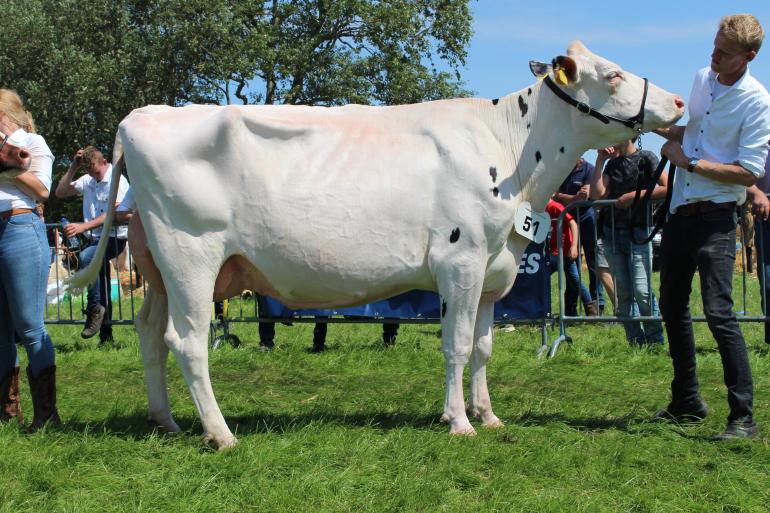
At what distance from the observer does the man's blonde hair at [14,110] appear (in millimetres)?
5096

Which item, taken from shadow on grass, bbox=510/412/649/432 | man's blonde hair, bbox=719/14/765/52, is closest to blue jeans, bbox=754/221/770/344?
shadow on grass, bbox=510/412/649/432

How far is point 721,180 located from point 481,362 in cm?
191

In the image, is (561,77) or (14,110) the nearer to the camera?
(561,77)

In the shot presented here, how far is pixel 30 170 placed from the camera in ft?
16.4

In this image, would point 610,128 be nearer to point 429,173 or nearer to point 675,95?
point 675,95

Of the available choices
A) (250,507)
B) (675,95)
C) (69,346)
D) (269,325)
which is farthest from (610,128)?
(69,346)

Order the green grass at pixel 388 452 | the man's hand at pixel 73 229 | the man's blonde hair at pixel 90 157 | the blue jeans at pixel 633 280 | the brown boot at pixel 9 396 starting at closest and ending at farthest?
the green grass at pixel 388 452
the brown boot at pixel 9 396
the blue jeans at pixel 633 280
the man's hand at pixel 73 229
the man's blonde hair at pixel 90 157

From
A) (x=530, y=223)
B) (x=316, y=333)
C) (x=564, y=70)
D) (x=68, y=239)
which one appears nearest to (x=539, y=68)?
(x=564, y=70)

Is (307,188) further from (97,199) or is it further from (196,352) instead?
(97,199)

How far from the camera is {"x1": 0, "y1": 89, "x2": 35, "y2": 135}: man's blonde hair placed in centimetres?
510

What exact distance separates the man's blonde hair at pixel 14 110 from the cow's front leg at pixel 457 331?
9.54 ft

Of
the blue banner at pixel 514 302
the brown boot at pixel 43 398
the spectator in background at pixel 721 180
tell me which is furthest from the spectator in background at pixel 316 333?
the spectator in background at pixel 721 180

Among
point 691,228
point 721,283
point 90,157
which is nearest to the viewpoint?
point 721,283

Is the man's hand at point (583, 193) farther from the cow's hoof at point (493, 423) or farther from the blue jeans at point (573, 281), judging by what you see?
the cow's hoof at point (493, 423)
